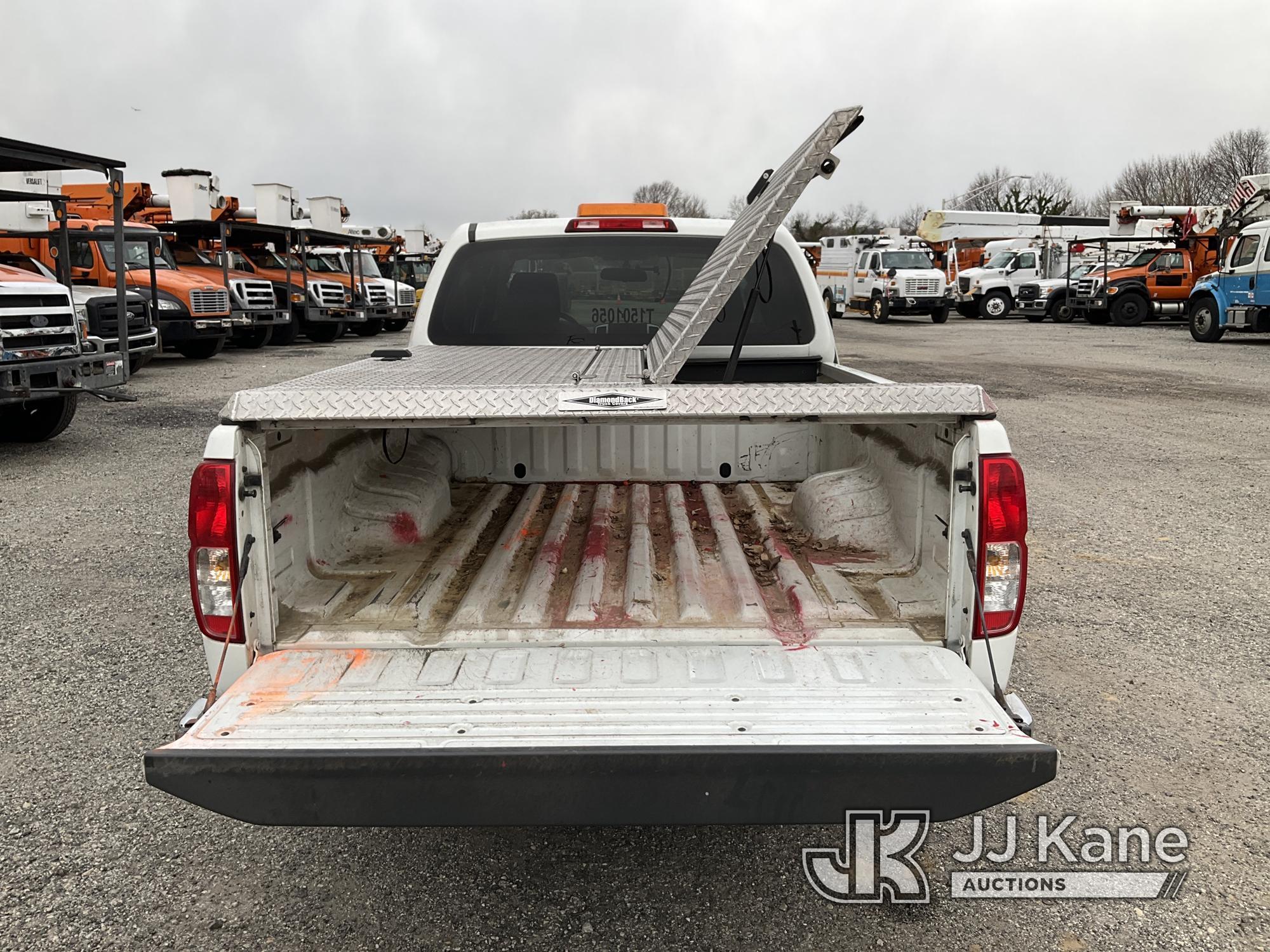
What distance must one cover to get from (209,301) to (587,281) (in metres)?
15.2

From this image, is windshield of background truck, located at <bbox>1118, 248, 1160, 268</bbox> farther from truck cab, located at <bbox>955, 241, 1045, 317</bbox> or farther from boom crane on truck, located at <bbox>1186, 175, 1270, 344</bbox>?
boom crane on truck, located at <bbox>1186, 175, 1270, 344</bbox>

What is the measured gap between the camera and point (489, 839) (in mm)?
2969

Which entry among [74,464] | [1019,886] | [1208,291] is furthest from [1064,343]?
[1019,886]

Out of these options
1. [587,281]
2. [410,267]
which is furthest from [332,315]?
[587,281]

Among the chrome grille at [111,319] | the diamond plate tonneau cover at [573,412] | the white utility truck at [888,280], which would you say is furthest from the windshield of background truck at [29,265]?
the white utility truck at [888,280]

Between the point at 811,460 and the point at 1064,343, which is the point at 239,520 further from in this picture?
the point at 1064,343

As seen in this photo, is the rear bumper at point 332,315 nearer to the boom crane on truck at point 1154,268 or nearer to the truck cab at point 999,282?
the truck cab at point 999,282

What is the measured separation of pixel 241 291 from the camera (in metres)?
20.4

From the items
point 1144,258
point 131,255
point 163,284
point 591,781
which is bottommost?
point 591,781

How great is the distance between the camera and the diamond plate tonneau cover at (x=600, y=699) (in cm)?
215

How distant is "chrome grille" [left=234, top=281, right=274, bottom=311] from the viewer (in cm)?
2044

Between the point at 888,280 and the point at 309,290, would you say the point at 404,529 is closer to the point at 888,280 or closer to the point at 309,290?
the point at 309,290

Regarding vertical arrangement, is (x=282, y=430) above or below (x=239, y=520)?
above

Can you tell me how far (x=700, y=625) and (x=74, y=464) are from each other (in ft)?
25.4
